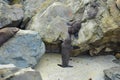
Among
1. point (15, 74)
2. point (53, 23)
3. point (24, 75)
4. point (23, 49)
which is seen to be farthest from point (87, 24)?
point (15, 74)

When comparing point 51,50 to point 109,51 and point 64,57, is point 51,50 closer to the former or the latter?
point 64,57

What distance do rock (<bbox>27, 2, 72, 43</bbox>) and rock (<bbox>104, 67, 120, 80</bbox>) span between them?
1.43 meters

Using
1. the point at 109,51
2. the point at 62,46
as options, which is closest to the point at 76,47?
the point at 62,46

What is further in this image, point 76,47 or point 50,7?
point 50,7

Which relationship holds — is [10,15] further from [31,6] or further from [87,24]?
[87,24]

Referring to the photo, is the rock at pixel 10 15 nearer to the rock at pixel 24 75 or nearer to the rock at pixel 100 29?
the rock at pixel 100 29

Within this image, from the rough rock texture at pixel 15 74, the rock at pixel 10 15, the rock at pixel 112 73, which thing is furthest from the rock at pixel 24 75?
the rock at pixel 10 15

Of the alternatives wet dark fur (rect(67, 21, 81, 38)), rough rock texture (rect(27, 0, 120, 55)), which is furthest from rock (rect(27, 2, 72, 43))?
wet dark fur (rect(67, 21, 81, 38))

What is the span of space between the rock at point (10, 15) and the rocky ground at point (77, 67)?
49.2 inches

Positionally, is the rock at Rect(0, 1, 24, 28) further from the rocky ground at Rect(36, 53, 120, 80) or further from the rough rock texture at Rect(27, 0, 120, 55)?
the rocky ground at Rect(36, 53, 120, 80)

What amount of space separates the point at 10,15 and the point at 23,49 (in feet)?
4.40

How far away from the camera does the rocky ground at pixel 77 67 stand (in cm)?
647

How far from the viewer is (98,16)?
23.0ft

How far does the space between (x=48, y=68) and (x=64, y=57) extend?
442mm
